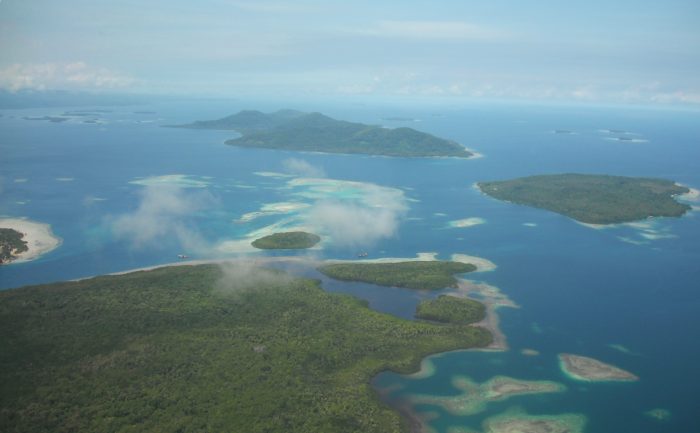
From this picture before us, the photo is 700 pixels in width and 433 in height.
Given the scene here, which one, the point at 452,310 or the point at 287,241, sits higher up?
the point at 287,241

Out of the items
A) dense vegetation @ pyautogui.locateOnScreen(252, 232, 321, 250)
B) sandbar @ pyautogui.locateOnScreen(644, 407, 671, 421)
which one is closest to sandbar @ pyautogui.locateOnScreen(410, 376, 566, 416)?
sandbar @ pyautogui.locateOnScreen(644, 407, 671, 421)

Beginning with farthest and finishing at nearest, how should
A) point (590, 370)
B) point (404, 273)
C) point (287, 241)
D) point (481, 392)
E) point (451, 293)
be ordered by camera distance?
point (287, 241), point (404, 273), point (451, 293), point (590, 370), point (481, 392)

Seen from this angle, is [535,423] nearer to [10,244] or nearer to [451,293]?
[451,293]

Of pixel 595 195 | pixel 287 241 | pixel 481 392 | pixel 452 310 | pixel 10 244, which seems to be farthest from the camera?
pixel 595 195

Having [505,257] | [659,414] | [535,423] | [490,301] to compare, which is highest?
[505,257]

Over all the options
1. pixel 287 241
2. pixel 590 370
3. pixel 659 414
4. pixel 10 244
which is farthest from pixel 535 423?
pixel 10 244

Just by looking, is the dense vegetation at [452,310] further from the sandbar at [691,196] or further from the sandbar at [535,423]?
the sandbar at [691,196]

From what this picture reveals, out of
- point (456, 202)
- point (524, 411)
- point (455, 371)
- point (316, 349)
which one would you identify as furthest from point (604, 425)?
point (456, 202)

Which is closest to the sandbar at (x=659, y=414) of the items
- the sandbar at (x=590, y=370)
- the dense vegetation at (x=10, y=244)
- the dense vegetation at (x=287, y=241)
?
the sandbar at (x=590, y=370)

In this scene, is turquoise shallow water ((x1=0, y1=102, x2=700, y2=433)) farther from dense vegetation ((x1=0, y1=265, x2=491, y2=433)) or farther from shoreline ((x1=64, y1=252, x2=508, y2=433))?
dense vegetation ((x1=0, y1=265, x2=491, y2=433))
